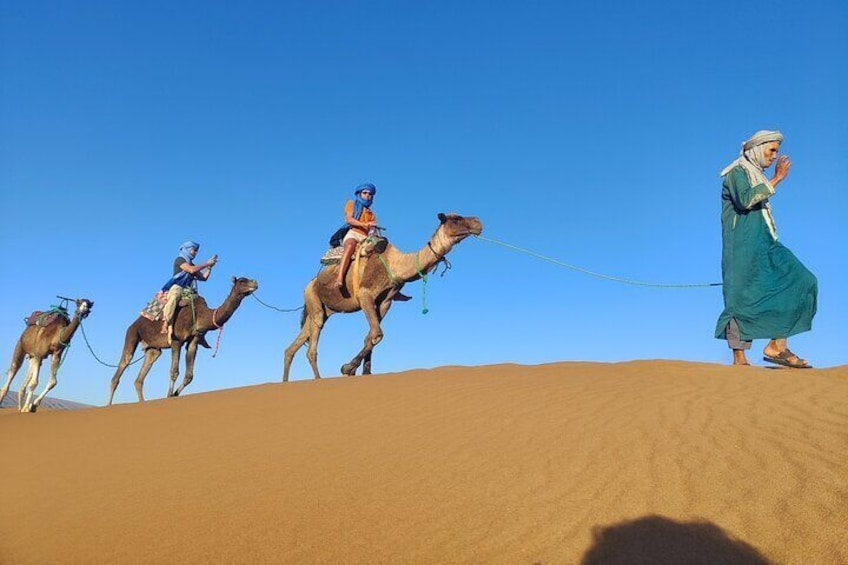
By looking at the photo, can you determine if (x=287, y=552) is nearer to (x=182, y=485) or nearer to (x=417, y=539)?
(x=417, y=539)

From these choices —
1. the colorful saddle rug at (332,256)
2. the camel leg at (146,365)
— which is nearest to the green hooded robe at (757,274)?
the colorful saddle rug at (332,256)

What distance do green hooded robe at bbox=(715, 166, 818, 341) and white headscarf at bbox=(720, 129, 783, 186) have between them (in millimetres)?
87

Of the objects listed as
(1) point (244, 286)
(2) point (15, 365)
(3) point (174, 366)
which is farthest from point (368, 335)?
(2) point (15, 365)

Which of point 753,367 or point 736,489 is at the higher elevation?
point 753,367

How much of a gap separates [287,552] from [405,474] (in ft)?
4.23

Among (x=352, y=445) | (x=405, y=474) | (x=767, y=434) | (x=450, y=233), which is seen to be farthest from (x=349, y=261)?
(x=767, y=434)

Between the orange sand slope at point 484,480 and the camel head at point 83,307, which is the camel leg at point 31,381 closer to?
the camel head at point 83,307

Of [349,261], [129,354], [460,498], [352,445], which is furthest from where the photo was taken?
[129,354]

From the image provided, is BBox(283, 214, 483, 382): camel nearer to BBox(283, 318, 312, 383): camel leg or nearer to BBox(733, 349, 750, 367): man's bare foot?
BBox(283, 318, 312, 383): camel leg

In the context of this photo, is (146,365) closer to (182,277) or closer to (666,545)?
(182,277)

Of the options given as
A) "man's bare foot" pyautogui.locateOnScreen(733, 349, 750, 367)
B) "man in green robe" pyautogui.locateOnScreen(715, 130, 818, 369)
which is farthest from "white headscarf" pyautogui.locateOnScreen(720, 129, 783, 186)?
"man's bare foot" pyautogui.locateOnScreen(733, 349, 750, 367)

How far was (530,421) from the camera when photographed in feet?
18.2

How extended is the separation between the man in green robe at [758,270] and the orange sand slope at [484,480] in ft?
2.64

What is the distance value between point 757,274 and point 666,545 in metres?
5.91
